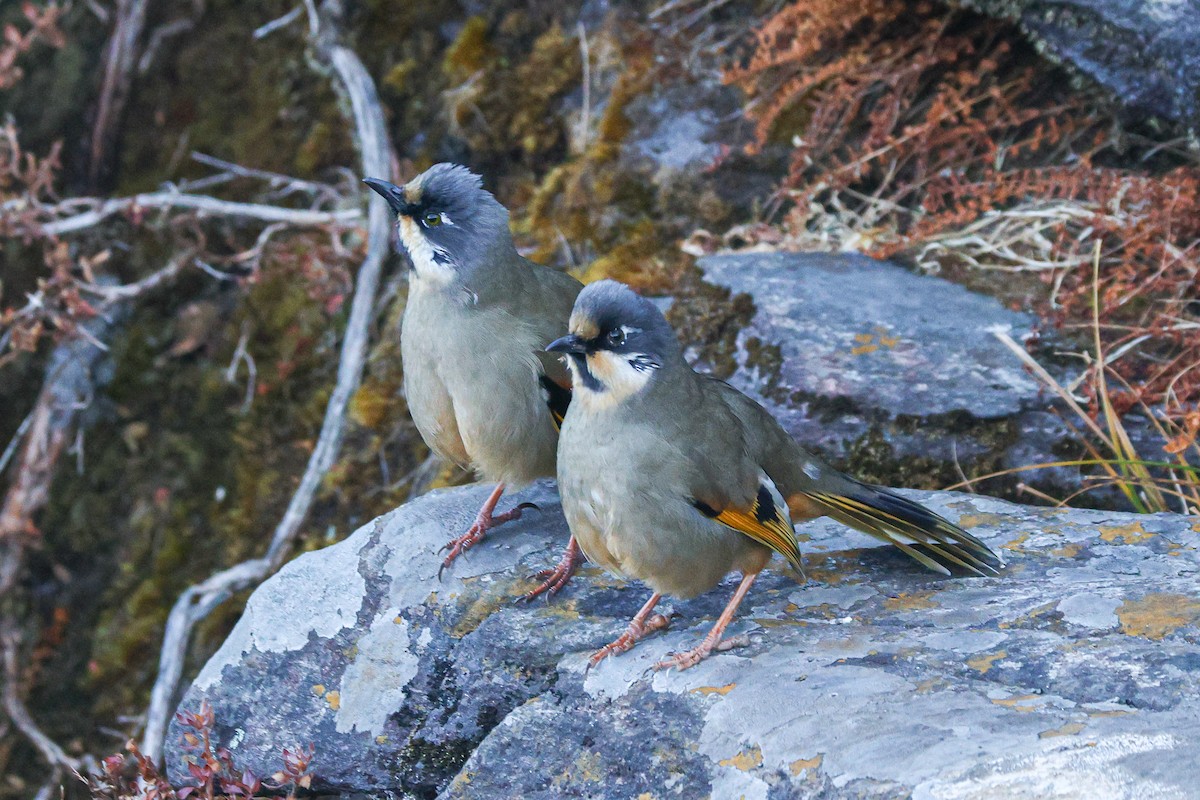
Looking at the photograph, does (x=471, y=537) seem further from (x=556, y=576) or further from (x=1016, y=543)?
(x=1016, y=543)

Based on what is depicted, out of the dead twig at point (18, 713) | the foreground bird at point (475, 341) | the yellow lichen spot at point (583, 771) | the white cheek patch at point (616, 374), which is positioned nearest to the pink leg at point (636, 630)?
the yellow lichen spot at point (583, 771)

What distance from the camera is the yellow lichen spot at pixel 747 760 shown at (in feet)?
9.46

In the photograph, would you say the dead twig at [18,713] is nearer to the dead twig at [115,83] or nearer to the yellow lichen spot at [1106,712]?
the dead twig at [115,83]

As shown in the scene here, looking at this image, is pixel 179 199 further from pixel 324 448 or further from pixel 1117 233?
pixel 1117 233

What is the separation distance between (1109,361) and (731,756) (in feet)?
8.89

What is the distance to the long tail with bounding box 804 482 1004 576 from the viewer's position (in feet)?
12.3

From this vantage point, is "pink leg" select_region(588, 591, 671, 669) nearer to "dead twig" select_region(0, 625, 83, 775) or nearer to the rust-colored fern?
the rust-colored fern

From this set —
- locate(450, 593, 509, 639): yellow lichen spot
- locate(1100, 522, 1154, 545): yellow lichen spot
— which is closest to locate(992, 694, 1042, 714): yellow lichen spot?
locate(1100, 522, 1154, 545): yellow lichen spot

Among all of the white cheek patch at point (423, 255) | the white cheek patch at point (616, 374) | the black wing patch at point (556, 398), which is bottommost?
the black wing patch at point (556, 398)

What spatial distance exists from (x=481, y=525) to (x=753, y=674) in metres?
1.43

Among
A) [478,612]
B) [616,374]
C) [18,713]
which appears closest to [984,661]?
[616,374]

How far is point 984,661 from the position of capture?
10.2ft

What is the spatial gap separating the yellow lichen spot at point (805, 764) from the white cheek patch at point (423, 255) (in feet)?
6.83

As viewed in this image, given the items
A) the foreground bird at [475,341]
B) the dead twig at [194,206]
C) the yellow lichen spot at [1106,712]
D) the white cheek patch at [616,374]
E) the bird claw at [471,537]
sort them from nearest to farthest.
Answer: the yellow lichen spot at [1106,712] < the white cheek patch at [616,374] < the foreground bird at [475,341] < the bird claw at [471,537] < the dead twig at [194,206]
